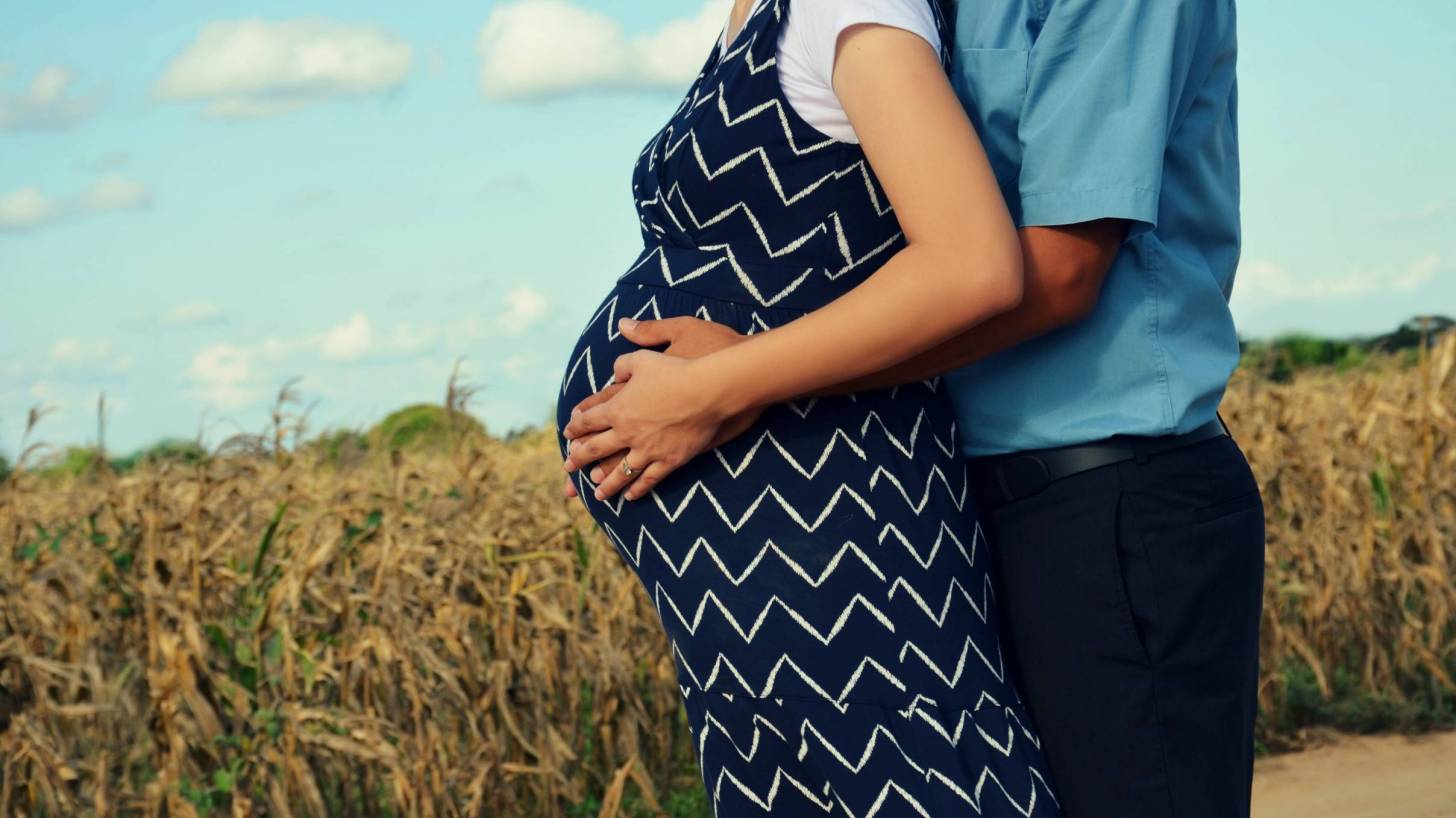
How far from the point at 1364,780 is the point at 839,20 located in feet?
13.7

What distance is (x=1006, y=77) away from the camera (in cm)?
138

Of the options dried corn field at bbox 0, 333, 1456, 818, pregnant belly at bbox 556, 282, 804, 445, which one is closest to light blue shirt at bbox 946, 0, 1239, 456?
pregnant belly at bbox 556, 282, 804, 445

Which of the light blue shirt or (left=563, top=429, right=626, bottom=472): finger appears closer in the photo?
the light blue shirt

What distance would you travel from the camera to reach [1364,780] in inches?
182

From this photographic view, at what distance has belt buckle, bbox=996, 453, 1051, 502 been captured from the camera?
4.73 feet

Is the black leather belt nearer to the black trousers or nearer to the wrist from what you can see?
the black trousers

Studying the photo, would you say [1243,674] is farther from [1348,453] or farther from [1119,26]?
[1348,453]

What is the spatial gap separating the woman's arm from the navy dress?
8cm

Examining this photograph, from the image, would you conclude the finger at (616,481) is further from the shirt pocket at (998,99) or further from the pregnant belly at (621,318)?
the shirt pocket at (998,99)

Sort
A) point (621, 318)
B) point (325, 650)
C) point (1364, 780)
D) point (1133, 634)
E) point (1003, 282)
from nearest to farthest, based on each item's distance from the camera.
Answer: point (1003, 282) < point (1133, 634) < point (621, 318) < point (325, 650) < point (1364, 780)

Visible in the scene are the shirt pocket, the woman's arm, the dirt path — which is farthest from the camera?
the dirt path

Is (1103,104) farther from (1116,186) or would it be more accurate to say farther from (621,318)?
(621,318)

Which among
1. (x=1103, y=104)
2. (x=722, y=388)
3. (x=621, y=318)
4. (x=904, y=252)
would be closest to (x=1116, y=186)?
(x=1103, y=104)

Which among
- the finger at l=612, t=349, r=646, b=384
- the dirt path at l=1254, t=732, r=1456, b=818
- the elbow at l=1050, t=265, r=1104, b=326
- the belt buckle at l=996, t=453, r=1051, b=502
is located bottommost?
the dirt path at l=1254, t=732, r=1456, b=818
